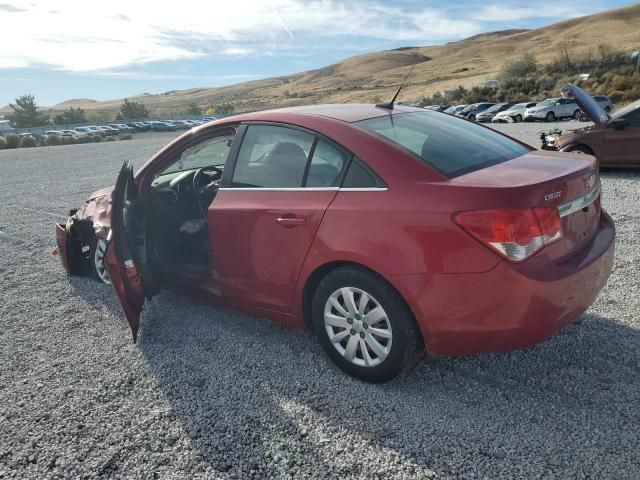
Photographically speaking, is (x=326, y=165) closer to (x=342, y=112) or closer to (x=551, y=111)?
(x=342, y=112)

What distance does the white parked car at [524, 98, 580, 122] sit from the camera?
94.4ft

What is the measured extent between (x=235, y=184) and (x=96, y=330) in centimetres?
177

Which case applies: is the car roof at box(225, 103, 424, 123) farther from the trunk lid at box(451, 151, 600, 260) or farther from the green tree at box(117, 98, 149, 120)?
the green tree at box(117, 98, 149, 120)

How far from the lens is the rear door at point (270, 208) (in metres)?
3.13

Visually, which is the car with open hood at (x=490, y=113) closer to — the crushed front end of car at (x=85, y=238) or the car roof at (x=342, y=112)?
the crushed front end of car at (x=85, y=238)

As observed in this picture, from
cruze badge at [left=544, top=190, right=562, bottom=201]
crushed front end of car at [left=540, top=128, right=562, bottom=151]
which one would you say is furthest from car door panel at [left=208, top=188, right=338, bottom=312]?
crushed front end of car at [left=540, top=128, right=562, bottom=151]

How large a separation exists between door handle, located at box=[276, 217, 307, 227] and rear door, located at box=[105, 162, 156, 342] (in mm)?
1173

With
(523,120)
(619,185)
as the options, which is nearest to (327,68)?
(523,120)

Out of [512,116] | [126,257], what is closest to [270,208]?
[126,257]

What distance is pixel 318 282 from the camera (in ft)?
10.5

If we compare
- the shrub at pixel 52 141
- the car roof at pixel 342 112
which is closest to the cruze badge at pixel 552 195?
the car roof at pixel 342 112

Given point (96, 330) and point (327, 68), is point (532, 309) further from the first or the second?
point (327, 68)

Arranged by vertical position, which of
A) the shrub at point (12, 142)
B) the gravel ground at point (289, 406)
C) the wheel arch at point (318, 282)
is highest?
the wheel arch at point (318, 282)

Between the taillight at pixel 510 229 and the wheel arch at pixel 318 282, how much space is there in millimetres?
536
